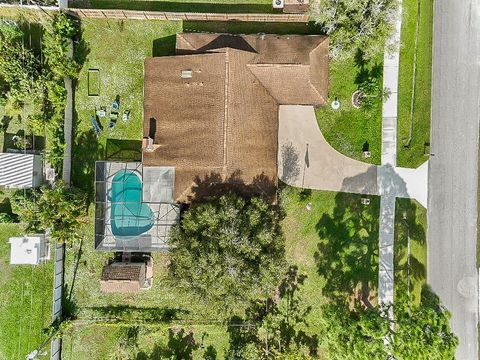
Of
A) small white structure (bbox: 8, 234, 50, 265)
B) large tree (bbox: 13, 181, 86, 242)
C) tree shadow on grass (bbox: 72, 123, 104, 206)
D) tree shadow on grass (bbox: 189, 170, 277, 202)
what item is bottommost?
small white structure (bbox: 8, 234, 50, 265)

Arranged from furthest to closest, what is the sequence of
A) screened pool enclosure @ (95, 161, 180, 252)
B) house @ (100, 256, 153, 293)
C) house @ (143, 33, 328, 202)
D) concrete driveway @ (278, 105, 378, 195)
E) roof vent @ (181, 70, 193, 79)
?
concrete driveway @ (278, 105, 378, 195), screened pool enclosure @ (95, 161, 180, 252), house @ (100, 256, 153, 293), roof vent @ (181, 70, 193, 79), house @ (143, 33, 328, 202)

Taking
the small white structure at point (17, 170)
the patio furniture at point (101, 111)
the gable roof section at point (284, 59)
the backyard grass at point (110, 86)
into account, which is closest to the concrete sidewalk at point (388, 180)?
the gable roof section at point (284, 59)

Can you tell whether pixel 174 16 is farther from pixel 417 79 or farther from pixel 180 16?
pixel 417 79

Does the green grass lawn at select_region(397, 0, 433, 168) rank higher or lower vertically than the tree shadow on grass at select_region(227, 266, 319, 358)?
higher

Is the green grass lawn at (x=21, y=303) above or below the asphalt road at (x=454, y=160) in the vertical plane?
below

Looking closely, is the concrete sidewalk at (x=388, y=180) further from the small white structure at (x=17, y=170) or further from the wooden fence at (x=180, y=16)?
the small white structure at (x=17, y=170)

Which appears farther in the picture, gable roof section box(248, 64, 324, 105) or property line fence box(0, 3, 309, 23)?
property line fence box(0, 3, 309, 23)

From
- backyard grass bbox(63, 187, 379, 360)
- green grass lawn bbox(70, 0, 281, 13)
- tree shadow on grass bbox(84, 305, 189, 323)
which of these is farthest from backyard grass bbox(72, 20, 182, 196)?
tree shadow on grass bbox(84, 305, 189, 323)

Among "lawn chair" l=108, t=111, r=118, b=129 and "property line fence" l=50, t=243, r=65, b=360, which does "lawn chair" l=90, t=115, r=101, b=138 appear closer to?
"lawn chair" l=108, t=111, r=118, b=129
